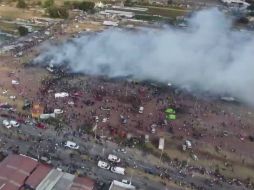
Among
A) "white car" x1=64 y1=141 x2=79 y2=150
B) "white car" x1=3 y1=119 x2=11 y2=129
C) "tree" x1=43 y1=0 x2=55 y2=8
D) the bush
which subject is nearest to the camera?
"white car" x1=64 y1=141 x2=79 y2=150

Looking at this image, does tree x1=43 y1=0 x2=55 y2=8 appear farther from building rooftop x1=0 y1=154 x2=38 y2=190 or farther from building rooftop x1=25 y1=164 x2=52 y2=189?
building rooftop x1=25 y1=164 x2=52 y2=189

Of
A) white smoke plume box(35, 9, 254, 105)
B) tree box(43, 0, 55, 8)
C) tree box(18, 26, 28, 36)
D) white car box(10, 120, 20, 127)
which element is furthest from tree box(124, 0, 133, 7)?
white car box(10, 120, 20, 127)

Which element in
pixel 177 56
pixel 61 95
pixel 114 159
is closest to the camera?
pixel 114 159

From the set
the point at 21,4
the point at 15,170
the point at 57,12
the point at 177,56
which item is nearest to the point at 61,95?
the point at 15,170

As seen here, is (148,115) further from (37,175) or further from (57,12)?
(57,12)

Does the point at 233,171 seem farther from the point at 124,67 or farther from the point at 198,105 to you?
the point at 124,67

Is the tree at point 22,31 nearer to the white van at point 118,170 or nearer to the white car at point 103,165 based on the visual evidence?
the white car at point 103,165
